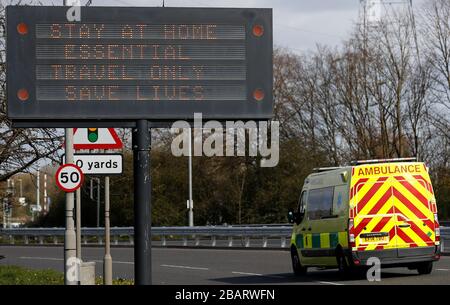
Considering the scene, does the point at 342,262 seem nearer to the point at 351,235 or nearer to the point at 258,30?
the point at 351,235

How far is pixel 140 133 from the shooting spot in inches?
514

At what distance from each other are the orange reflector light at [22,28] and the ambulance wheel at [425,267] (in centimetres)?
1173

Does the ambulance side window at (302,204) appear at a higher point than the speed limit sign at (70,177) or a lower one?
lower

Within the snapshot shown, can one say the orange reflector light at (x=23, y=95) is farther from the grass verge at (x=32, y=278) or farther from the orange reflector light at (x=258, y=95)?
the grass verge at (x=32, y=278)

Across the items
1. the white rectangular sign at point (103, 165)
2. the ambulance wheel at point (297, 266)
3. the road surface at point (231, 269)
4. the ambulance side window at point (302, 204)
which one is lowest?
the road surface at point (231, 269)

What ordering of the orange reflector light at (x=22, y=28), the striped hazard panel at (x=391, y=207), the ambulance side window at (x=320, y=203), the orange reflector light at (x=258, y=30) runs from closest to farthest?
the orange reflector light at (x=22, y=28), the orange reflector light at (x=258, y=30), the striped hazard panel at (x=391, y=207), the ambulance side window at (x=320, y=203)

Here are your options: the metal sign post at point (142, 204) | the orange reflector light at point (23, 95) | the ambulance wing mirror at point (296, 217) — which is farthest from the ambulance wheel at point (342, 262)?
the orange reflector light at point (23, 95)

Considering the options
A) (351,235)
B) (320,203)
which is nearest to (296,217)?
(320,203)

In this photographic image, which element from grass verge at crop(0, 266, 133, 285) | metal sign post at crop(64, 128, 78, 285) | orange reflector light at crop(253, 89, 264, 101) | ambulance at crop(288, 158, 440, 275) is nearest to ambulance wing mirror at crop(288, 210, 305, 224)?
ambulance at crop(288, 158, 440, 275)

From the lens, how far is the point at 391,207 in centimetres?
2130

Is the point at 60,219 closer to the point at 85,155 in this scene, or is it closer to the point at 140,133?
the point at 85,155

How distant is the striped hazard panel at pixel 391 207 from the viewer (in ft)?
69.3

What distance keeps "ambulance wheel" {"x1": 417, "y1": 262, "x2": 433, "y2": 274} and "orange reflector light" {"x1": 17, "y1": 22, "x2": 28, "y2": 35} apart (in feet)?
38.5

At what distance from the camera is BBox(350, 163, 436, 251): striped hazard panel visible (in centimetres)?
2112
